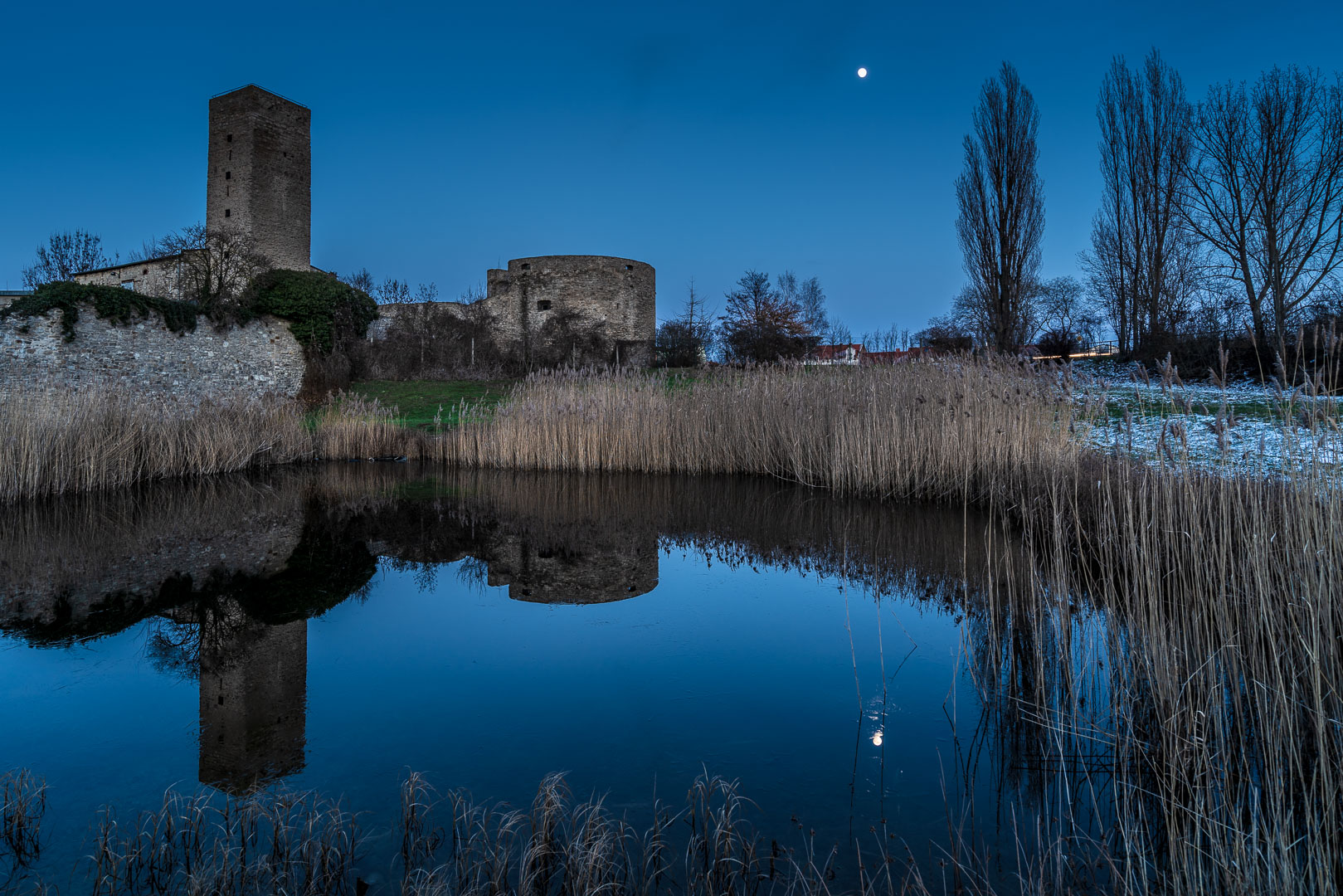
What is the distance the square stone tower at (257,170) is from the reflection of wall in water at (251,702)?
23427mm

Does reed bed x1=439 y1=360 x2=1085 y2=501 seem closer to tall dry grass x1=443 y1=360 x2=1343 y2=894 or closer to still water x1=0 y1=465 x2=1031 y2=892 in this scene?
tall dry grass x1=443 y1=360 x2=1343 y2=894

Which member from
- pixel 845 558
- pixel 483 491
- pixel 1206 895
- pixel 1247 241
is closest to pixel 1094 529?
pixel 845 558

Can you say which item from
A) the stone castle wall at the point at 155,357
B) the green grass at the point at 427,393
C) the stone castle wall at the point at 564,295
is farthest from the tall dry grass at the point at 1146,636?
the stone castle wall at the point at 564,295

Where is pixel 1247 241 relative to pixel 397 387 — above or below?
above

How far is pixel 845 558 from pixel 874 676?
70.6 inches

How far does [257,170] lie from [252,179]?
38cm

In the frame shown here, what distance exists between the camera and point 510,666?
2.90 metres

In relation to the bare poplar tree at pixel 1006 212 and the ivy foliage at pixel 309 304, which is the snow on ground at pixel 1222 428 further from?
the ivy foliage at pixel 309 304

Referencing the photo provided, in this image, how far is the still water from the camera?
76.6 inches

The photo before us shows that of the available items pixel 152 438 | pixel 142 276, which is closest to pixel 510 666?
pixel 152 438

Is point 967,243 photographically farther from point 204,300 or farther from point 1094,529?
point 204,300

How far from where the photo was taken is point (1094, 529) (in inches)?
165

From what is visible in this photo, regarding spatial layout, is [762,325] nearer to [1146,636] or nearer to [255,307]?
[255,307]

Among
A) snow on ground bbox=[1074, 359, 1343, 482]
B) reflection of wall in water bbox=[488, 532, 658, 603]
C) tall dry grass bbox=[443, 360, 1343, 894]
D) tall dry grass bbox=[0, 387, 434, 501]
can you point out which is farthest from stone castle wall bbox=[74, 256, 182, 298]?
snow on ground bbox=[1074, 359, 1343, 482]
